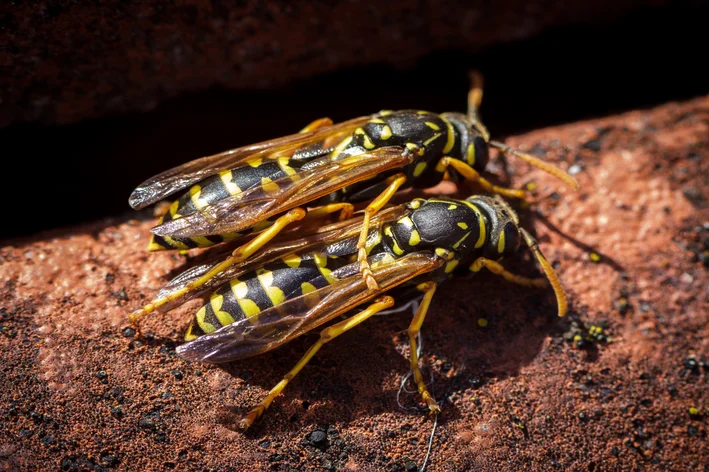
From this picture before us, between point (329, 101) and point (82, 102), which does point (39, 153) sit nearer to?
point (82, 102)

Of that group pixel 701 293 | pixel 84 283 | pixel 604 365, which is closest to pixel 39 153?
pixel 84 283

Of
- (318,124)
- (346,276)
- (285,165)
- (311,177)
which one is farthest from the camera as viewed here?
(318,124)

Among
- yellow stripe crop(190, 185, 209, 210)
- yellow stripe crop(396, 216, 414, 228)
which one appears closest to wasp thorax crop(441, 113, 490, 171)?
yellow stripe crop(396, 216, 414, 228)

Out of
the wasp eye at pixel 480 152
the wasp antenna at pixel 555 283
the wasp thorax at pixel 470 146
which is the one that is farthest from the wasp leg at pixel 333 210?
the wasp antenna at pixel 555 283

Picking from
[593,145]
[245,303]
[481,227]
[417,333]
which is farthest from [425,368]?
[593,145]

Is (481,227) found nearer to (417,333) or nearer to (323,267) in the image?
(417,333)

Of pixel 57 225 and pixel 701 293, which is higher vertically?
pixel 57 225

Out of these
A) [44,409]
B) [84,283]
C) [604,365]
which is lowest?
[604,365]
